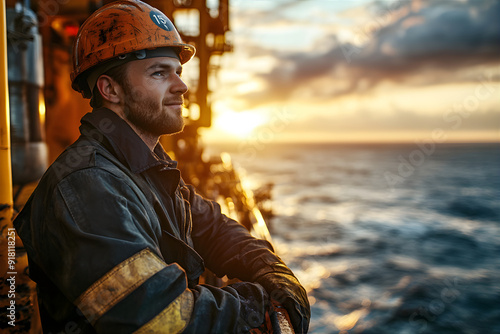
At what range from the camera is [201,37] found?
1535 centimetres

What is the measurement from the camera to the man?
1.50 metres

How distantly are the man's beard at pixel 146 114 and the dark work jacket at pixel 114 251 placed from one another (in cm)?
13

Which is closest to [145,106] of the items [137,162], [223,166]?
[137,162]

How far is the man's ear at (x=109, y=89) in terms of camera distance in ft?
7.13

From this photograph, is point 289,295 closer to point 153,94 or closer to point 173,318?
point 173,318

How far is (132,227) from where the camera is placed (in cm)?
161

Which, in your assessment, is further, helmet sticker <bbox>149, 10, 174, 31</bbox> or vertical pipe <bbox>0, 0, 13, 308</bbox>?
vertical pipe <bbox>0, 0, 13, 308</bbox>

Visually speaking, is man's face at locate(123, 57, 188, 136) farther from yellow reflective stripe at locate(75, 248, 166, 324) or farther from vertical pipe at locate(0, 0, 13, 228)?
vertical pipe at locate(0, 0, 13, 228)

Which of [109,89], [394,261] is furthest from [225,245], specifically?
[394,261]

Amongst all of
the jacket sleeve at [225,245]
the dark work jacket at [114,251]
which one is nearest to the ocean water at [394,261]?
the jacket sleeve at [225,245]

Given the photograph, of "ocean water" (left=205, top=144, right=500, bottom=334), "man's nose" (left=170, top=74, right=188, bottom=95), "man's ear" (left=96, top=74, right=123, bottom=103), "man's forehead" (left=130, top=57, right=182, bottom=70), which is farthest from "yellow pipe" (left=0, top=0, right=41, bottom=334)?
"ocean water" (left=205, top=144, right=500, bottom=334)

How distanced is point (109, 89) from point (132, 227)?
1039 millimetres

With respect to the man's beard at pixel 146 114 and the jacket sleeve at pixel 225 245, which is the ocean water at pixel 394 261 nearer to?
the jacket sleeve at pixel 225 245

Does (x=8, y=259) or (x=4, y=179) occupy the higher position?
(x=4, y=179)
